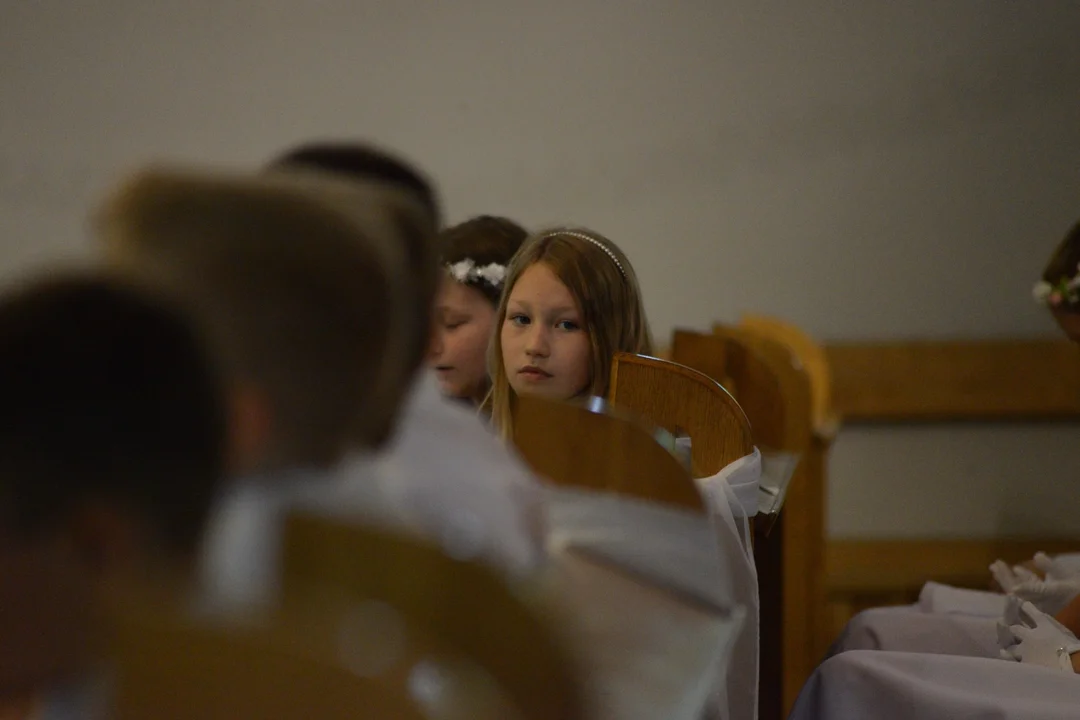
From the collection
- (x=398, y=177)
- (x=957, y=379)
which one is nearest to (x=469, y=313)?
(x=398, y=177)

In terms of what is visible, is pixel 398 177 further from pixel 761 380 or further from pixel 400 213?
pixel 761 380

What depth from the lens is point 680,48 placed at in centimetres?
388

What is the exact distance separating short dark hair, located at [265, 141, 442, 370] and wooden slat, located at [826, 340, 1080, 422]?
3.41 m

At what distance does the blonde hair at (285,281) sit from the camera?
0.48 meters

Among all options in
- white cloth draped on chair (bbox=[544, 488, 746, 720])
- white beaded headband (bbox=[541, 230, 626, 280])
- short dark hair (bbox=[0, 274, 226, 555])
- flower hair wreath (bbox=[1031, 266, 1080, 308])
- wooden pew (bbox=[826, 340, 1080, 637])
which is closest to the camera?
short dark hair (bbox=[0, 274, 226, 555])

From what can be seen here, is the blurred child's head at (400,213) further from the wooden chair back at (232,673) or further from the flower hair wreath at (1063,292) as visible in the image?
the flower hair wreath at (1063,292)

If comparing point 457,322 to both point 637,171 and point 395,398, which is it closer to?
point 395,398

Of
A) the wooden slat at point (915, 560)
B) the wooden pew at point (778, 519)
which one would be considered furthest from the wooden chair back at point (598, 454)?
the wooden slat at point (915, 560)

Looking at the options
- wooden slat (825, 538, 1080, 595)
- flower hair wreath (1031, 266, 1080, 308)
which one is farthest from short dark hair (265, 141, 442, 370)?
wooden slat (825, 538, 1080, 595)

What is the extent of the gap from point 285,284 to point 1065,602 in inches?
72.8

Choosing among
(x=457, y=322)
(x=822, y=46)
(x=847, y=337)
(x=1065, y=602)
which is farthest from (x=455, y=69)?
(x=1065, y=602)

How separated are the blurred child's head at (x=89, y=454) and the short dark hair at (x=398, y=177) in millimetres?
123

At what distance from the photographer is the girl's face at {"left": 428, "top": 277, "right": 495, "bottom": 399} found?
1.89m

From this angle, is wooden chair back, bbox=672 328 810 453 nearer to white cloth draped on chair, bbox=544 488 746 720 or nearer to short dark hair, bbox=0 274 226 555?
white cloth draped on chair, bbox=544 488 746 720
